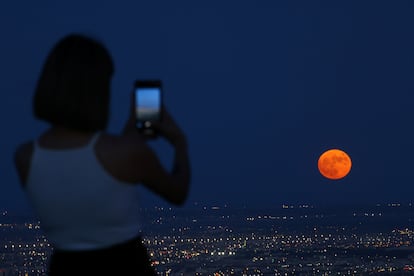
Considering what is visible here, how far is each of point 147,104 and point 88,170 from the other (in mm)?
332

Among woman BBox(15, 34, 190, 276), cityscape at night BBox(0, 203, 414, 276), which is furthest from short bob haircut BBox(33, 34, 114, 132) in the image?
cityscape at night BBox(0, 203, 414, 276)

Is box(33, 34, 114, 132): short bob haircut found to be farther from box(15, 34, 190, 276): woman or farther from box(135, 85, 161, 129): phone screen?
box(135, 85, 161, 129): phone screen

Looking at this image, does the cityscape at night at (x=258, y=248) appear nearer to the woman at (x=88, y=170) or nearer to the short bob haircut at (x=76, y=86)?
the woman at (x=88, y=170)

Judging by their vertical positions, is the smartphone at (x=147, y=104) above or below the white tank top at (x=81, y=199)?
above

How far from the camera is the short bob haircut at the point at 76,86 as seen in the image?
78.0 inches

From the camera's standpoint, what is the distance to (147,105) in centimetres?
224

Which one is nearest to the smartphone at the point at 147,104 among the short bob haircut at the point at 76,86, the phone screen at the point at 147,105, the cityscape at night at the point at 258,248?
the phone screen at the point at 147,105

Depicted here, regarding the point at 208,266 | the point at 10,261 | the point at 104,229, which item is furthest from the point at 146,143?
the point at 208,266

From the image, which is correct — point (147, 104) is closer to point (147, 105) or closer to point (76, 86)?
point (147, 105)

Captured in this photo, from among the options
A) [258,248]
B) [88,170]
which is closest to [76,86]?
[88,170]

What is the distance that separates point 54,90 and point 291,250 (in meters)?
85.3

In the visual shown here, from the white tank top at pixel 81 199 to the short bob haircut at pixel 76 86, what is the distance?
9 cm

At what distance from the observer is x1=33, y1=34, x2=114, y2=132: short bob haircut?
6.50ft

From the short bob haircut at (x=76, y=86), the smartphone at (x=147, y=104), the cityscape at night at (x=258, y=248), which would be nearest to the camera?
the short bob haircut at (x=76, y=86)
